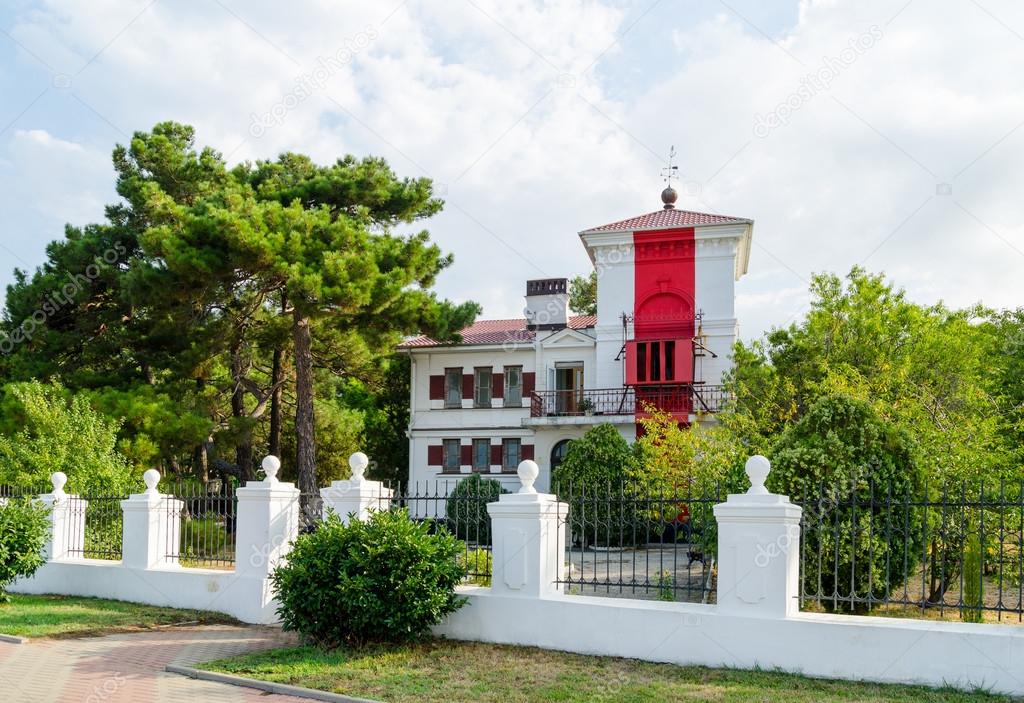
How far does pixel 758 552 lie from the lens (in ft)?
26.6

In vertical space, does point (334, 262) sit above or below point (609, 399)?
above

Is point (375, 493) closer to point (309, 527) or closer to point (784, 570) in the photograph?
point (309, 527)

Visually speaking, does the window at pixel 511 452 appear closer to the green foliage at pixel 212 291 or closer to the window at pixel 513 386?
the window at pixel 513 386

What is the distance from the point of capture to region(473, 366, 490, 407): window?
101 ft

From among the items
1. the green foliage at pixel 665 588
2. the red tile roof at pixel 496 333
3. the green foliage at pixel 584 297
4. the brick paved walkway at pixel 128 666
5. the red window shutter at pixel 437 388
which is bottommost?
the brick paved walkway at pixel 128 666

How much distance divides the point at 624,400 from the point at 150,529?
17340 millimetres

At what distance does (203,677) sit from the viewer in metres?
8.26

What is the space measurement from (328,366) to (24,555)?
1625 cm

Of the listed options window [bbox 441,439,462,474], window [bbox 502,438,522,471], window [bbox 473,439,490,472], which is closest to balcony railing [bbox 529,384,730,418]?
window [bbox 502,438,522,471]

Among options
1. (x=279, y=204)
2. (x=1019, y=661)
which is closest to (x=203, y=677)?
(x=1019, y=661)

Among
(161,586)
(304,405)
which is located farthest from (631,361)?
(161,586)

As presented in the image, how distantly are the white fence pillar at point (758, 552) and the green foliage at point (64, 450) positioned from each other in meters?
13.4

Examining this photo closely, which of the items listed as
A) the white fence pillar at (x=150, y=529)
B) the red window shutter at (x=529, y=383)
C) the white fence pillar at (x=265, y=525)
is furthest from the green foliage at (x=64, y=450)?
the red window shutter at (x=529, y=383)

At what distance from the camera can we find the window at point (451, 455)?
102ft
